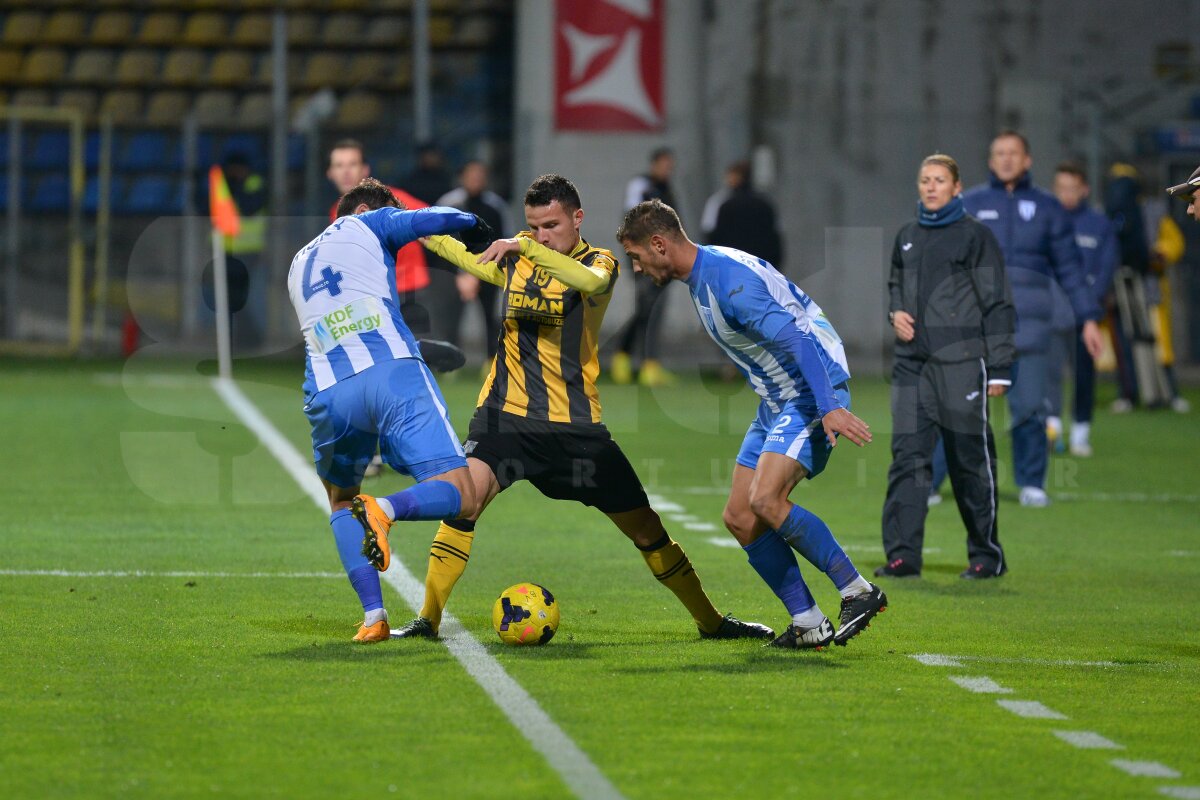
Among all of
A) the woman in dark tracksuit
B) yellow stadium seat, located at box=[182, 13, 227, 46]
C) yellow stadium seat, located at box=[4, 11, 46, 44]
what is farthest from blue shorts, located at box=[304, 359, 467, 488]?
yellow stadium seat, located at box=[4, 11, 46, 44]

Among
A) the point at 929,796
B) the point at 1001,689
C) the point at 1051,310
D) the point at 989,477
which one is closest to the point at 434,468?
the point at 1001,689

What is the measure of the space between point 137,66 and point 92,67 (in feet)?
2.16

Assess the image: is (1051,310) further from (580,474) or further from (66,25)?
(66,25)

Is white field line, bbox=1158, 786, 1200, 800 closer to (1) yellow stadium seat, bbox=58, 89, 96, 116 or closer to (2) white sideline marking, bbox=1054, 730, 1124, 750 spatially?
(2) white sideline marking, bbox=1054, 730, 1124, 750

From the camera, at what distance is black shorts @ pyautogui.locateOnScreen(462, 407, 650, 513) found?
7.11m

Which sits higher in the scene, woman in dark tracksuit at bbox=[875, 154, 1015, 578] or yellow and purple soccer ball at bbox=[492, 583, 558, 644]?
woman in dark tracksuit at bbox=[875, 154, 1015, 578]

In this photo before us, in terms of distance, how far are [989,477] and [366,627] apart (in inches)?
137

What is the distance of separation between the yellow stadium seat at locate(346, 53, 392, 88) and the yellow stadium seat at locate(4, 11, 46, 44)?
4698 millimetres

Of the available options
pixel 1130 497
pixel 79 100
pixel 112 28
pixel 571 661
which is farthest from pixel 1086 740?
pixel 112 28

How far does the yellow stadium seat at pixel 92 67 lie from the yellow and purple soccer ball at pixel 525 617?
71.5 feet

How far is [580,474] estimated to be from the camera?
7.08m

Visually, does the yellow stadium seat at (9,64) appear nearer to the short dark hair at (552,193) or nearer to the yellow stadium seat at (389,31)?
the yellow stadium seat at (389,31)

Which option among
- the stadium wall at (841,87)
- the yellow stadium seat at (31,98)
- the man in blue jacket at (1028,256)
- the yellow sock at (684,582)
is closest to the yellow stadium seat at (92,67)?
the yellow stadium seat at (31,98)

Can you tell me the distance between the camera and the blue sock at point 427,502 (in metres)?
6.54
